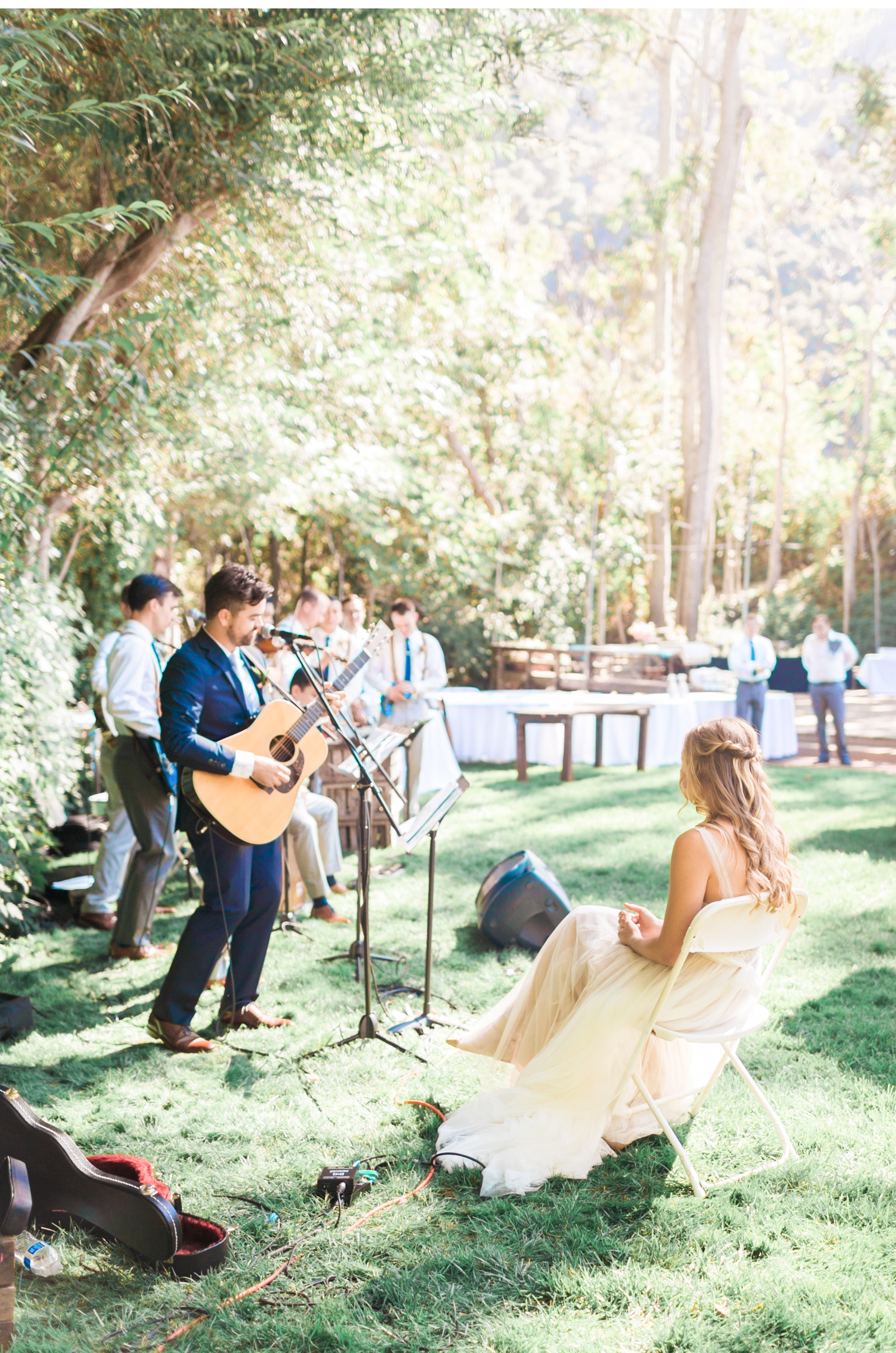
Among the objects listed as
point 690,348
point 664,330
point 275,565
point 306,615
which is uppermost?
point 664,330

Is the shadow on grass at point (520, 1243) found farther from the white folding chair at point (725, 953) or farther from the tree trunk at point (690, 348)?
the tree trunk at point (690, 348)

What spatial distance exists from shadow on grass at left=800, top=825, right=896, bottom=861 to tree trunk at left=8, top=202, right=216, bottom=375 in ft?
19.6

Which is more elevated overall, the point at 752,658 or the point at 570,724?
the point at 752,658

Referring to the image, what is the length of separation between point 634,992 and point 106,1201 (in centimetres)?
161

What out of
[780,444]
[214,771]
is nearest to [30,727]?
[214,771]

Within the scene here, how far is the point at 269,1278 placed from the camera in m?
2.61

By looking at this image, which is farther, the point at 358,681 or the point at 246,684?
the point at 358,681

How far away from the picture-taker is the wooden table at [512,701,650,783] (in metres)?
10.5

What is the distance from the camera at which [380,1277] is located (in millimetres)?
2600

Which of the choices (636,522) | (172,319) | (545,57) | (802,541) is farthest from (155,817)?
(802,541)

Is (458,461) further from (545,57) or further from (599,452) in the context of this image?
(545,57)

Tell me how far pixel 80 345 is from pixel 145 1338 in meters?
4.14

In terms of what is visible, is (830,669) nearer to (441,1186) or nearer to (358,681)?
(358,681)

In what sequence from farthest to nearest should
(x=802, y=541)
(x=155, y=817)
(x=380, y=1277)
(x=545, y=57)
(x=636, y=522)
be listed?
1. (x=802, y=541)
2. (x=636, y=522)
3. (x=545, y=57)
4. (x=155, y=817)
5. (x=380, y=1277)
